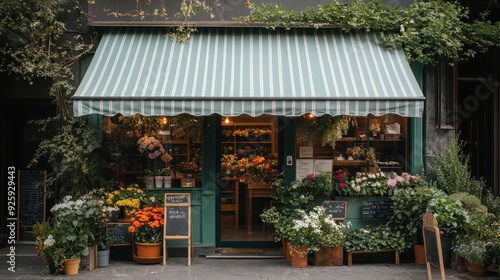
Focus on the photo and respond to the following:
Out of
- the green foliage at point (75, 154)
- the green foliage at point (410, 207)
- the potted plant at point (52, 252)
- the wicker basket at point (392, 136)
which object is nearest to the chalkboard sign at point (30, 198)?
the green foliage at point (75, 154)

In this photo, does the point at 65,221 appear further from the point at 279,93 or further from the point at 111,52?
the point at 279,93

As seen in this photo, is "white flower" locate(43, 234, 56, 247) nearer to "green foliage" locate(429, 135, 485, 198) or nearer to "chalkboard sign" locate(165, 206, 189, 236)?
"chalkboard sign" locate(165, 206, 189, 236)

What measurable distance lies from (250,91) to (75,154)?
3.56 metres

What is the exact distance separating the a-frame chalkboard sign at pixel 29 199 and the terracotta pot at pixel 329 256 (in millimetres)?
6013

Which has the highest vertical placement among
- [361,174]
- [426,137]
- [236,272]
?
[426,137]

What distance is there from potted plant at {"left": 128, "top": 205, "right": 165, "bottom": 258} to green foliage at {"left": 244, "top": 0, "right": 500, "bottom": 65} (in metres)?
Result: 4.02

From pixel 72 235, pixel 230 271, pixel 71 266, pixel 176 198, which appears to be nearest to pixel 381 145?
pixel 230 271

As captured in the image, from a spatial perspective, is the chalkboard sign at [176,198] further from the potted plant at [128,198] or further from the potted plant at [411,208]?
the potted plant at [411,208]

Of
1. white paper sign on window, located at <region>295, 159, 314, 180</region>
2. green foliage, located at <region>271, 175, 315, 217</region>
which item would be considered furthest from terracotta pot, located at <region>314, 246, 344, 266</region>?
white paper sign on window, located at <region>295, 159, 314, 180</region>

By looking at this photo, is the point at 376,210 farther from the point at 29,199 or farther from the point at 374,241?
the point at 29,199

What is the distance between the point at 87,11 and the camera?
11.2 meters

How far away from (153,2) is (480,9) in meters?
6.69

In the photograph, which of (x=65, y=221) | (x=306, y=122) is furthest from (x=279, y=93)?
(x=65, y=221)

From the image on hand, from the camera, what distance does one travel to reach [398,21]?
10.9 meters
